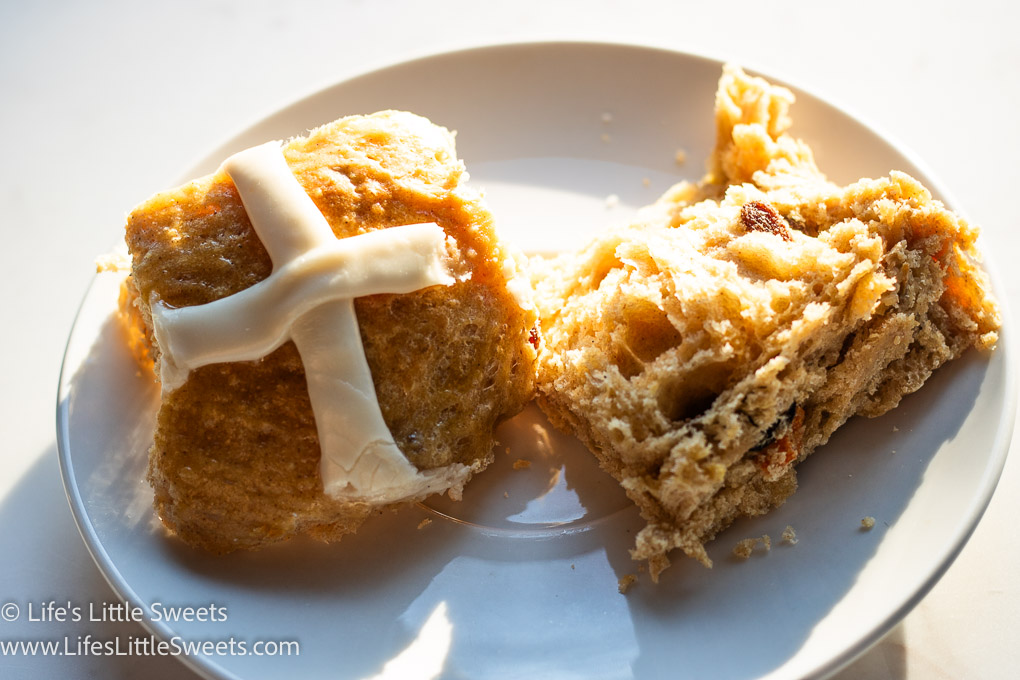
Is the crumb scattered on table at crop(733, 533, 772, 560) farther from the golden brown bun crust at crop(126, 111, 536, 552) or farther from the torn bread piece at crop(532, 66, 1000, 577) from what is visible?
the golden brown bun crust at crop(126, 111, 536, 552)

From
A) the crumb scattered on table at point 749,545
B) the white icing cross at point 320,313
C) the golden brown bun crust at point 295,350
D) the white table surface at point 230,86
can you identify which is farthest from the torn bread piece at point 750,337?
the white table surface at point 230,86

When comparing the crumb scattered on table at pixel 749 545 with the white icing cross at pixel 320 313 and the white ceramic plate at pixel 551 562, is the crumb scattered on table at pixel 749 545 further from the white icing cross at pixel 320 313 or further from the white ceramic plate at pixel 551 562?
the white icing cross at pixel 320 313

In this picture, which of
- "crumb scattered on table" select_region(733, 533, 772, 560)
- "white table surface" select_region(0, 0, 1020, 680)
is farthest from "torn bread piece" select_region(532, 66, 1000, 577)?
"white table surface" select_region(0, 0, 1020, 680)

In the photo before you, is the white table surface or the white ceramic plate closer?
the white ceramic plate

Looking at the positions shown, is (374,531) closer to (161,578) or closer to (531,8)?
(161,578)

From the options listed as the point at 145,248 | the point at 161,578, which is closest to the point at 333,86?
the point at 145,248
